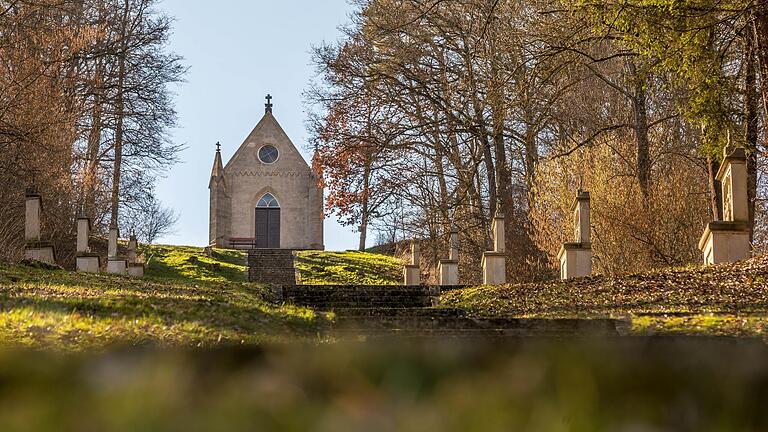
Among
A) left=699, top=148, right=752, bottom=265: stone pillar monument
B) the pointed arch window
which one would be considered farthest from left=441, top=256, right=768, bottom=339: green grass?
the pointed arch window

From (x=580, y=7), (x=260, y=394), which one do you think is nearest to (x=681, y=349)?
(x=260, y=394)

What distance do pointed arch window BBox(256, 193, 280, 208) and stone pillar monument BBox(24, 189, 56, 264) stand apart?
32445 millimetres

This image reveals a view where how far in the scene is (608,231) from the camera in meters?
22.2

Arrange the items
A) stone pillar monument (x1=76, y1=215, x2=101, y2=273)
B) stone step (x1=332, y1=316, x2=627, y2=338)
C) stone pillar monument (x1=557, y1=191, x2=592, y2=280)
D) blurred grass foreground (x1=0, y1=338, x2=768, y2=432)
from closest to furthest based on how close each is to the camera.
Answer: blurred grass foreground (x1=0, y1=338, x2=768, y2=432), stone step (x1=332, y1=316, x2=627, y2=338), stone pillar monument (x1=557, y1=191, x2=592, y2=280), stone pillar monument (x1=76, y1=215, x2=101, y2=273)

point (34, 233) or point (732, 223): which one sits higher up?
point (34, 233)

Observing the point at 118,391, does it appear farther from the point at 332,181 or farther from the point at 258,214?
the point at 258,214

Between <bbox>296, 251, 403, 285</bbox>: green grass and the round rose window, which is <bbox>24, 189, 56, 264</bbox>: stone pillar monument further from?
the round rose window

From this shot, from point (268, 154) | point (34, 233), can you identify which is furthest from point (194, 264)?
point (268, 154)

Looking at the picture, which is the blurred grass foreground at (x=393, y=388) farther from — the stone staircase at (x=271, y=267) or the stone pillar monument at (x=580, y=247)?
the stone staircase at (x=271, y=267)

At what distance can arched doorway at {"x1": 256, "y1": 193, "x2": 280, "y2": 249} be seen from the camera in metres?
53.9

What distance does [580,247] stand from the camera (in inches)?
790

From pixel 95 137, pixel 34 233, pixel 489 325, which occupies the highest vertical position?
pixel 95 137

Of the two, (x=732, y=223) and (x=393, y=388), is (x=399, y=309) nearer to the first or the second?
(x=732, y=223)

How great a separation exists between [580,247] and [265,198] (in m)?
36.0
